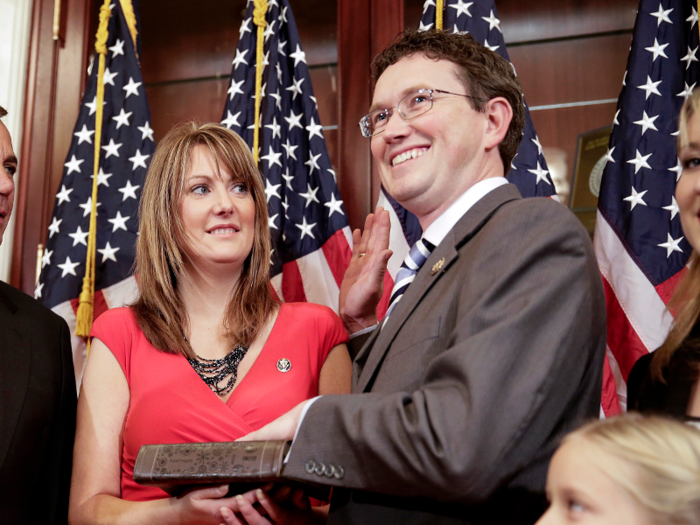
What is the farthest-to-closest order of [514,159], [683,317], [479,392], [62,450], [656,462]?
[514,159] < [62,450] < [683,317] < [479,392] < [656,462]

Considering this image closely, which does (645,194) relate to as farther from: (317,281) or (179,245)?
(179,245)

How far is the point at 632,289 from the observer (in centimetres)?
271

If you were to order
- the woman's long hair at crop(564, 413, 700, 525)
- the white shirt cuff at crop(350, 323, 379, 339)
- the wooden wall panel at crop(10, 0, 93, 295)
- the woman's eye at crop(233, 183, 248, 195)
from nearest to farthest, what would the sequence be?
the woman's long hair at crop(564, 413, 700, 525)
the white shirt cuff at crop(350, 323, 379, 339)
the woman's eye at crop(233, 183, 248, 195)
the wooden wall panel at crop(10, 0, 93, 295)

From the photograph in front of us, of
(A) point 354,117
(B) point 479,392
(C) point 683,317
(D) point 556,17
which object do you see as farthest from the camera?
(D) point 556,17

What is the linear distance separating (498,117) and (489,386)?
918 millimetres

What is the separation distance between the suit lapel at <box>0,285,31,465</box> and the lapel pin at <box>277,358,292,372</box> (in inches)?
26.5

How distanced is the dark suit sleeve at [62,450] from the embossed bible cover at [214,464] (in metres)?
0.79

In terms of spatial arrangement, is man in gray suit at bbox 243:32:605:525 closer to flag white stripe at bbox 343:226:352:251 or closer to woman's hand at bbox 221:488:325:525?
woman's hand at bbox 221:488:325:525

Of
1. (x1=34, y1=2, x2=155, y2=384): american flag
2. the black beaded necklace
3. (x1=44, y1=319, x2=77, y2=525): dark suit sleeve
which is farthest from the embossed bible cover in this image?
(x1=34, y1=2, x2=155, y2=384): american flag

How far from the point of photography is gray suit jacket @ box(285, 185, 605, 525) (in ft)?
3.78

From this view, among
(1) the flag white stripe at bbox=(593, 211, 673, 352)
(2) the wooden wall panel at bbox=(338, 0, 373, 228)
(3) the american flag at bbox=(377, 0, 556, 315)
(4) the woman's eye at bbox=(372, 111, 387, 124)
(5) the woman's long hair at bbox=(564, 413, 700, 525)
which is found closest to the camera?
(5) the woman's long hair at bbox=(564, 413, 700, 525)

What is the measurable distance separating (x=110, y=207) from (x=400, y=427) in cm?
236

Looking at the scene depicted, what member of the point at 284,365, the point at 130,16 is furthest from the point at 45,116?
the point at 284,365

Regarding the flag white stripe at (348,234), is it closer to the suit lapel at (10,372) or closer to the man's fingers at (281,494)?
the suit lapel at (10,372)
